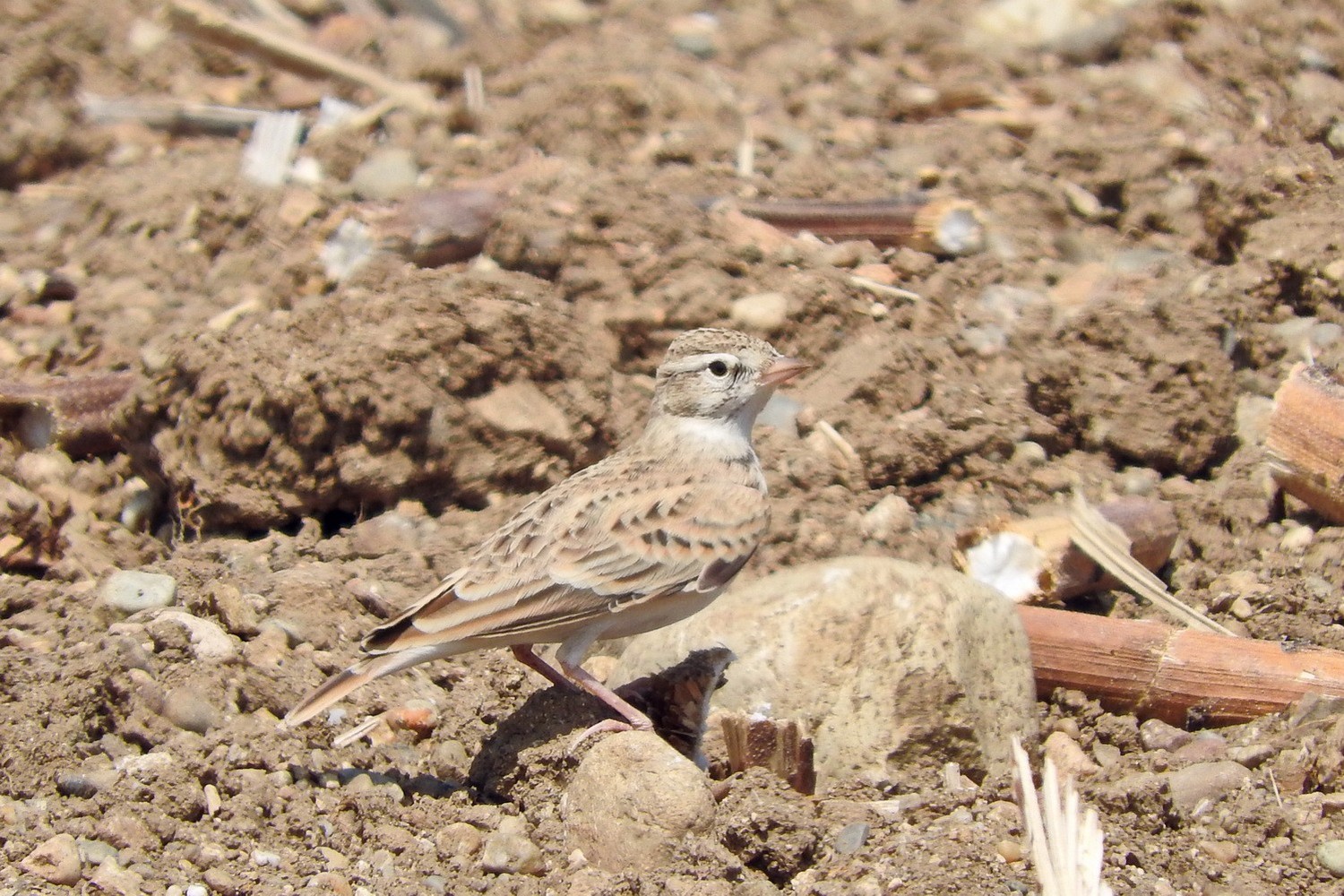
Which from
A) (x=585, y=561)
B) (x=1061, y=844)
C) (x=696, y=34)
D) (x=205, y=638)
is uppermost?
(x=696, y=34)

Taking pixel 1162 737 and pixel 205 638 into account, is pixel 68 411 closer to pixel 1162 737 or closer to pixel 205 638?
pixel 205 638

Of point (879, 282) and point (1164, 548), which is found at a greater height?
point (879, 282)

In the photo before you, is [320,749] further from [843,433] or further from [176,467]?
[843,433]

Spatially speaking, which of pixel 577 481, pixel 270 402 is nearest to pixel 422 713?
pixel 577 481

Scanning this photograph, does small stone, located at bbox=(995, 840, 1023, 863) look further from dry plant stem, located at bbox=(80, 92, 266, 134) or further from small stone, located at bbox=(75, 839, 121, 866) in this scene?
dry plant stem, located at bbox=(80, 92, 266, 134)

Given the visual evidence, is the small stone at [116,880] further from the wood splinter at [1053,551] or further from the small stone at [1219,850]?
the wood splinter at [1053,551]

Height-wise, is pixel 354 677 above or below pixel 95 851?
above

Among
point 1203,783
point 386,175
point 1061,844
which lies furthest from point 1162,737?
point 386,175
